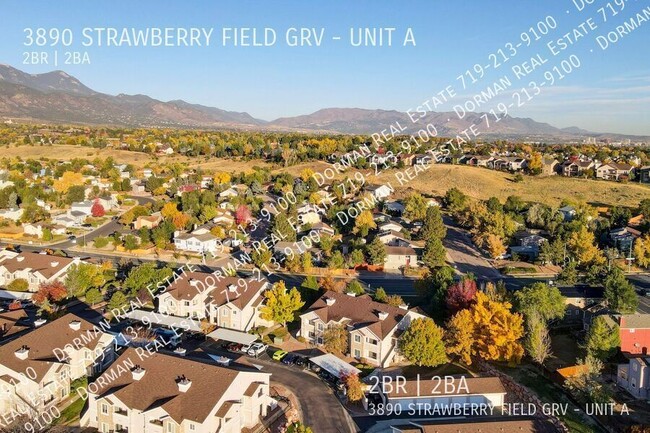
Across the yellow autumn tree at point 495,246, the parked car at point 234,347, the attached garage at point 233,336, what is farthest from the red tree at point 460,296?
the yellow autumn tree at point 495,246

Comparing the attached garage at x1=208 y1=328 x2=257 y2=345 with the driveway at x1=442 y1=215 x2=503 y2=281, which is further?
the driveway at x1=442 y1=215 x2=503 y2=281

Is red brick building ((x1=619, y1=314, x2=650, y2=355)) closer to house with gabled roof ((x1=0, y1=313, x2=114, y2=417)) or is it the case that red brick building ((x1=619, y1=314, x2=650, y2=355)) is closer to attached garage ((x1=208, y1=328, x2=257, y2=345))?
attached garage ((x1=208, y1=328, x2=257, y2=345))

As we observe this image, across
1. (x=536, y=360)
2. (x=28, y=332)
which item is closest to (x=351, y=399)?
(x=536, y=360)

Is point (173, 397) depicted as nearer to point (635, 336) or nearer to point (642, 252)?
point (635, 336)

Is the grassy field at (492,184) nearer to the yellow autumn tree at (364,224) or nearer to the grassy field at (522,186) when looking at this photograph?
the grassy field at (522,186)

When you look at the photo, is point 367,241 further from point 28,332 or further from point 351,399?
point 28,332

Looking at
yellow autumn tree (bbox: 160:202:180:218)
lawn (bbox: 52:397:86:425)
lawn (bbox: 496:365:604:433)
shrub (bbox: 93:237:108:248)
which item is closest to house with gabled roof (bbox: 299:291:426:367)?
lawn (bbox: 496:365:604:433)

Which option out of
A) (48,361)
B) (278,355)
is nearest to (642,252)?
(278,355)

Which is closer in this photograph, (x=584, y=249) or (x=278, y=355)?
(x=278, y=355)
